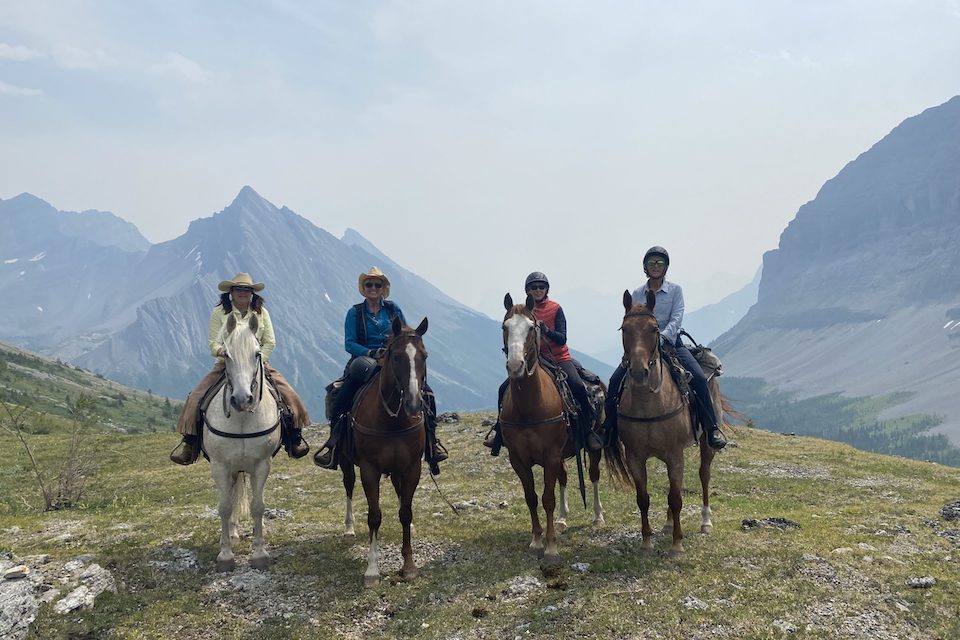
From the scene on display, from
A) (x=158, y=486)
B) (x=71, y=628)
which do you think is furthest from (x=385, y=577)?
(x=158, y=486)

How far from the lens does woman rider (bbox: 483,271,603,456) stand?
10.9 meters

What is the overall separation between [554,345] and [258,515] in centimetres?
654

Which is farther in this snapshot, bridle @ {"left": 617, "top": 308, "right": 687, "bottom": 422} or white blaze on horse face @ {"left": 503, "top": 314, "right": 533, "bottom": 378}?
bridle @ {"left": 617, "top": 308, "right": 687, "bottom": 422}

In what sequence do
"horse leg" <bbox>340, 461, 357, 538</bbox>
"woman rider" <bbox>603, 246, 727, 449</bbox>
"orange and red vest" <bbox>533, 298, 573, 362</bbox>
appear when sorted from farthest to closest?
"horse leg" <bbox>340, 461, 357, 538</bbox> < "orange and red vest" <bbox>533, 298, 573, 362</bbox> < "woman rider" <bbox>603, 246, 727, 449</bbox>

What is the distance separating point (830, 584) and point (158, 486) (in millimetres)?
19458

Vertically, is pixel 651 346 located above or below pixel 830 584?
above

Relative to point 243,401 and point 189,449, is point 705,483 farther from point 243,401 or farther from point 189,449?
point 189,449

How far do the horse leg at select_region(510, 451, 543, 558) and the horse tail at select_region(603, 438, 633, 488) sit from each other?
205cm

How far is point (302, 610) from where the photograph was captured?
8.34 m

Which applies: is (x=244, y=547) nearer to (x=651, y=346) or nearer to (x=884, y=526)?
(x=651, y=346)

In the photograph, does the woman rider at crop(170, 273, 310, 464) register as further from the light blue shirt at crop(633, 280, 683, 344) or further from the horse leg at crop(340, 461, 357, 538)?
the light blue shirt at crop(633, 280, 683, 344)

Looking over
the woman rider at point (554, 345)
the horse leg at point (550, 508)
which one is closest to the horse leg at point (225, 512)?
the woman rider at point (554, 345)

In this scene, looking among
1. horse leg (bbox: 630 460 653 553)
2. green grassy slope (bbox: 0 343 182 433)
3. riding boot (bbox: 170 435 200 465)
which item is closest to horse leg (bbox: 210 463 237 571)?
riding boot (bbox: 170 435 200 465)

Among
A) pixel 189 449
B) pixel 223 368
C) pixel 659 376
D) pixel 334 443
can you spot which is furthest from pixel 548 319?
pixel 189 449
